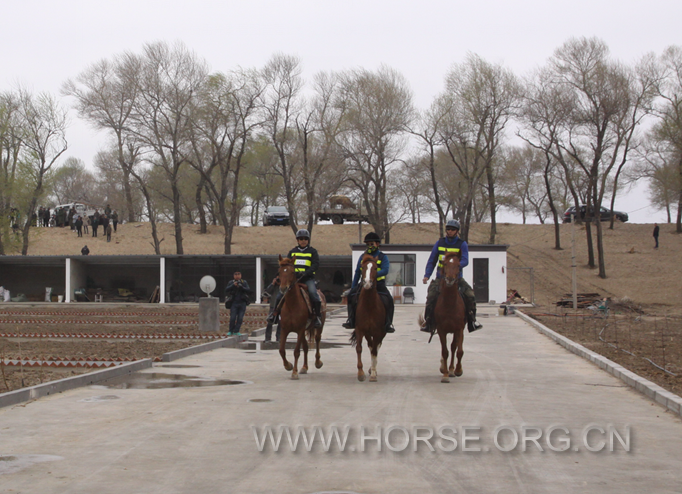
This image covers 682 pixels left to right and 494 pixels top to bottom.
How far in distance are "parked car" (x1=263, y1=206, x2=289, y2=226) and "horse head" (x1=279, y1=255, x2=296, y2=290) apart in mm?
60033

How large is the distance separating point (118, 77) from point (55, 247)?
1980cm

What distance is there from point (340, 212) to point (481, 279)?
2344 centimetres

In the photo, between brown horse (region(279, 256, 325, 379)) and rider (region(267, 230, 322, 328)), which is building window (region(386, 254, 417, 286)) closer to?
rider (region(267, 230, 322, 328))

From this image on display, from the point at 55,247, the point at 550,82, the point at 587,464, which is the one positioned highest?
the point at 550,82

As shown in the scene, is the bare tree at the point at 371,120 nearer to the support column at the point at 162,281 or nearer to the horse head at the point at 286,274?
the support column at the point at 162,281

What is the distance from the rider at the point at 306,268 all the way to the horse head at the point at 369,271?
1.17m

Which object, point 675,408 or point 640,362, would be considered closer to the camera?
point 675,408

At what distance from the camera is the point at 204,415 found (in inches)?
332

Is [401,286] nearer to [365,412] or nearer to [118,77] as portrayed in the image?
[118,77]

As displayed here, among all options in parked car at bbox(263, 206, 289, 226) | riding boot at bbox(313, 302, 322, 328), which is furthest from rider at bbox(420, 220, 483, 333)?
parked car at bbox(263, 206, 289, 226)

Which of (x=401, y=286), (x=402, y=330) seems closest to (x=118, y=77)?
(x=401, y=286)

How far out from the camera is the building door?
146 ft

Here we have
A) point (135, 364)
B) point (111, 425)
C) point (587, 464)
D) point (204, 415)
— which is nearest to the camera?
point (587, 464)

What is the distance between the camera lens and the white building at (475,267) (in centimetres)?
4425
